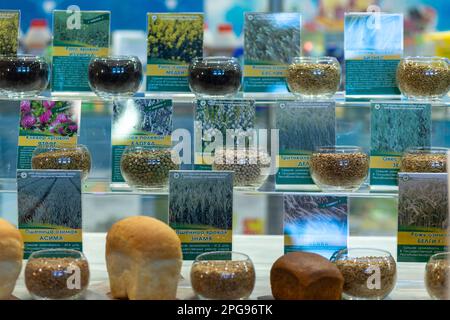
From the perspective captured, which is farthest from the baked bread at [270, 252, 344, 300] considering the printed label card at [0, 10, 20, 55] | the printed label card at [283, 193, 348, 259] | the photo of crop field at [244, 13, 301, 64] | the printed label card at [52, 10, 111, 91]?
the printed label card at [0, 10, 20, 55]

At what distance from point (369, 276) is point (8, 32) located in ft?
3.48

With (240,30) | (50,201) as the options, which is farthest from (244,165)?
(240,30)

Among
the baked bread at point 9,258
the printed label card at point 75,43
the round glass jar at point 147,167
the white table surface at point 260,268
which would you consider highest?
the printed label card at point 75,43

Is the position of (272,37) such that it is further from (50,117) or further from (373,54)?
(50,117)

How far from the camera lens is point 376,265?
1745mm

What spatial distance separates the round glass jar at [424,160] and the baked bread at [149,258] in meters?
0.58

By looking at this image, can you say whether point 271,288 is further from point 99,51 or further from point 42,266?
point 99,51

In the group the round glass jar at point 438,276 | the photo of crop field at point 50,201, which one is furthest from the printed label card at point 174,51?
the round glass jar at point 438,276

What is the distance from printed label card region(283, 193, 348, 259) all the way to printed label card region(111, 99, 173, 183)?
0.34 meters

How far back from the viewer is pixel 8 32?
204 cm

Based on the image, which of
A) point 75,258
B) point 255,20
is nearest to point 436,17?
point 255,20

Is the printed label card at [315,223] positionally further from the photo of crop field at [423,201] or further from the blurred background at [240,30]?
the blurred background at [240,30]

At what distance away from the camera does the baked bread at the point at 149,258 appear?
1673 millimetres

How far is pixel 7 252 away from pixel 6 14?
666 millimetres
